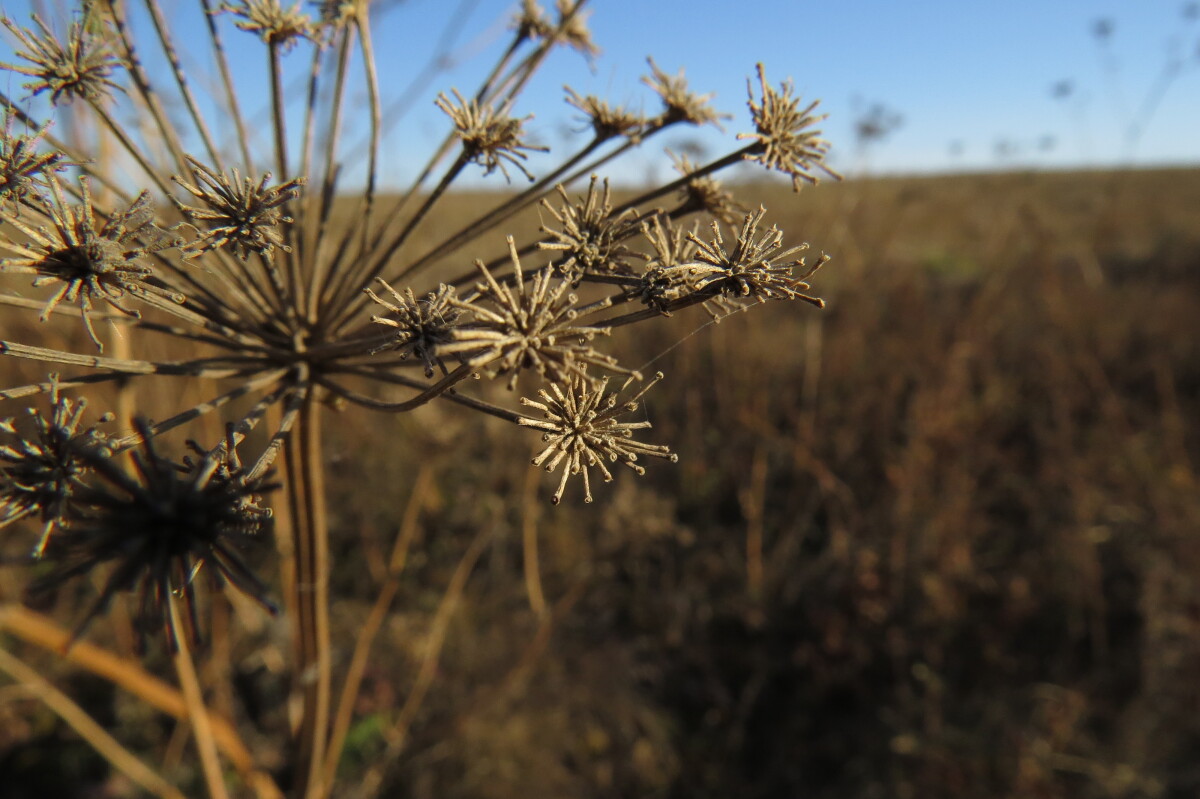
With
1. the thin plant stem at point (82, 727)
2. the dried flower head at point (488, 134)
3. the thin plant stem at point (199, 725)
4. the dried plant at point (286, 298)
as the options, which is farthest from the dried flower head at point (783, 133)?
the thin plant stem at point (82, 727)

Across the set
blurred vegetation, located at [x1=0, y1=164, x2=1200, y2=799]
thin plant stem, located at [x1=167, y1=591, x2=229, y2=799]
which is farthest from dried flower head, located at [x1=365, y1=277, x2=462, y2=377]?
blurred vegetation, located at [x1=0, y1=164, x2=1200, y2=799]

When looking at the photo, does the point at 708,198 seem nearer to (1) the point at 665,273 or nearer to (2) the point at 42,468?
(1) the point at 665,273

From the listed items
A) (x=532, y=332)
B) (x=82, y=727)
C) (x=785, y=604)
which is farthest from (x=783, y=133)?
(x=785, y=604)

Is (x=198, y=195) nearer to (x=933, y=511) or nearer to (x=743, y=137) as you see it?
(x=743, y=137)

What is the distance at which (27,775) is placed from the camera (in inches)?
136

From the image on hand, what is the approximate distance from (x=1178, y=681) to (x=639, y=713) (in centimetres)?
311

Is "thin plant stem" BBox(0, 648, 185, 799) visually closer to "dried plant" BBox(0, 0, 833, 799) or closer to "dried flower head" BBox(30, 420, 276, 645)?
"dried plant" BBox(0, 0, 833, 799)

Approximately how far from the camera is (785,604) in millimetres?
4434

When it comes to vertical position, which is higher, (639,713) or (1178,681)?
(1178,681)

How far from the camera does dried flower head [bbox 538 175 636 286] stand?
117 cm

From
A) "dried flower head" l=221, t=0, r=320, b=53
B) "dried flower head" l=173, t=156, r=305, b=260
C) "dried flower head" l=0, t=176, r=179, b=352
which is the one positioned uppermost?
"dried flower head" l=221, t=0, r=320, b=53

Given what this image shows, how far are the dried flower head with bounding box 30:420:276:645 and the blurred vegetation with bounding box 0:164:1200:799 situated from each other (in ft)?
5.82

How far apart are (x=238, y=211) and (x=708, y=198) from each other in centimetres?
103

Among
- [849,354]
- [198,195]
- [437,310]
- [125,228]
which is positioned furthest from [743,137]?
[849,354]
